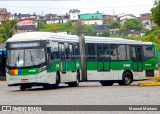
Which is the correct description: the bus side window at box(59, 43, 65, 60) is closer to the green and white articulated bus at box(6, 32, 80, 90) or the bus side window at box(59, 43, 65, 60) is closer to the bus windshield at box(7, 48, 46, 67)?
the green and white articulated bus at box(6, 32, 80, 90)

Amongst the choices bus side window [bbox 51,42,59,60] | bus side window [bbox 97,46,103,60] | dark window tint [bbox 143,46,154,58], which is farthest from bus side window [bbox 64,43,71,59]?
dark window tint [bbox 143,46,154,58]

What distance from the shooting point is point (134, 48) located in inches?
1342

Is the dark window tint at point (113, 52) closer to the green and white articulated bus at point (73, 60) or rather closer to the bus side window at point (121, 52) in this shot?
the green and white articulated bus at point (73, 60)

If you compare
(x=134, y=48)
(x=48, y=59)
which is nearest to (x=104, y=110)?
(x=48, y=59)

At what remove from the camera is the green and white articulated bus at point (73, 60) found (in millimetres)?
27594

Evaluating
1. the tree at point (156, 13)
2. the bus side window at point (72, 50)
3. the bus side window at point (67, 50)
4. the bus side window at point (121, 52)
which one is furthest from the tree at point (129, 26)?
the bus side window at point (67, 50)

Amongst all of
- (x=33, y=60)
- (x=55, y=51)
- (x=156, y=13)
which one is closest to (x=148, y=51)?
(x=55, y=51)

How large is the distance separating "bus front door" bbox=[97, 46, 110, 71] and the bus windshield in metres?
5.32

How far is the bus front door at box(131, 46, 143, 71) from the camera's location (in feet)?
110

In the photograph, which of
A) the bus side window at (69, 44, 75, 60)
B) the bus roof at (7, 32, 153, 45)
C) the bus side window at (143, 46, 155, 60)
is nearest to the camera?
the bus roof at (7, 32, 153, 45)

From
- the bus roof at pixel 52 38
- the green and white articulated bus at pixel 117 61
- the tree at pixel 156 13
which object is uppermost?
the tree at pixel 156 13

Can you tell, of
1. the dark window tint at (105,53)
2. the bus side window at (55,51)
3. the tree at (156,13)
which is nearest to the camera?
the bus side window at (55,51)

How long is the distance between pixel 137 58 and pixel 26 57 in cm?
884

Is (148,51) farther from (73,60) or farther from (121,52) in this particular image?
(73,60)
